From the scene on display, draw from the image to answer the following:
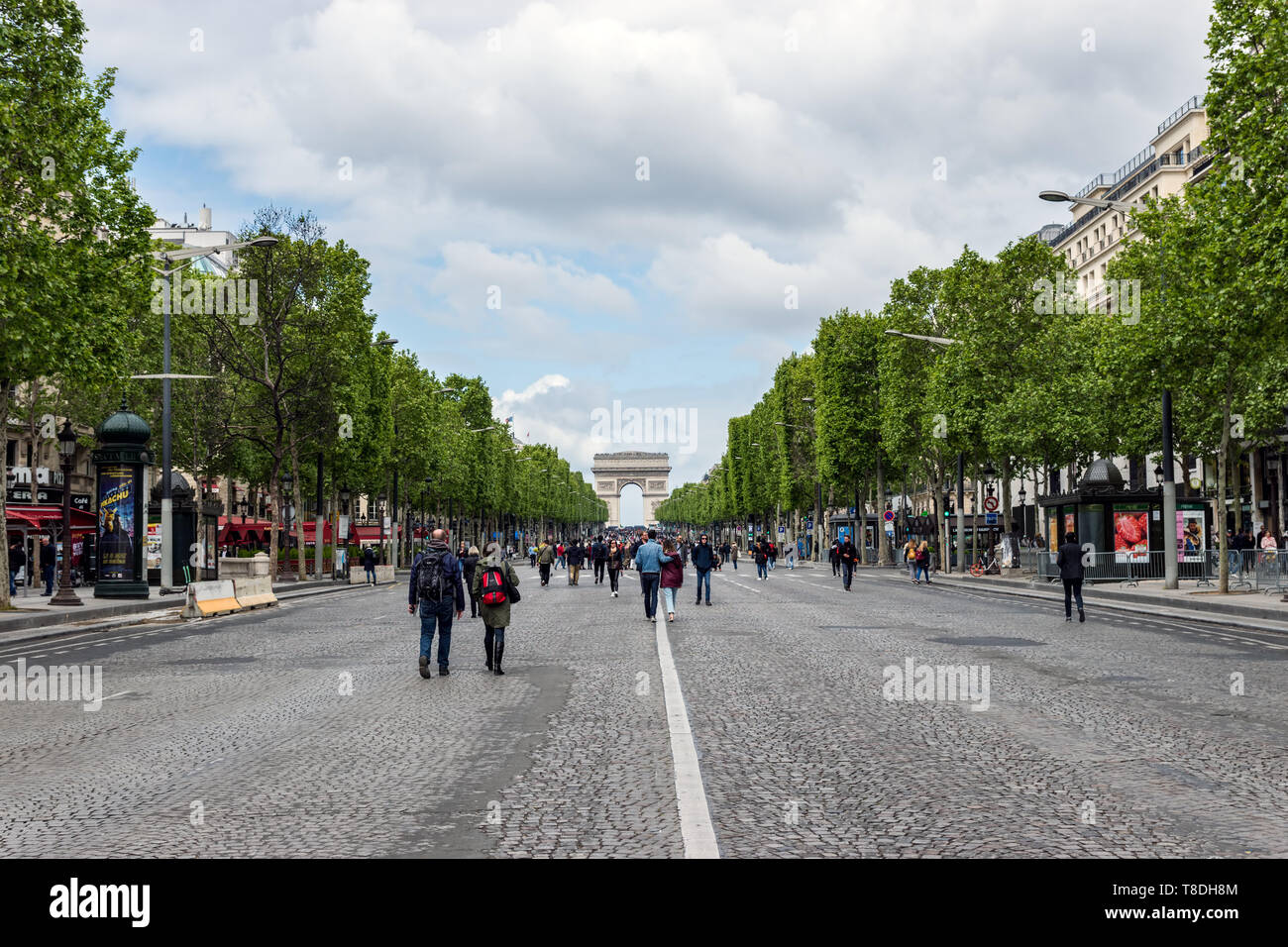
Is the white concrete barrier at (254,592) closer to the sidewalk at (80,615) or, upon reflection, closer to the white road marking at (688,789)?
the sidewalk at (80,615)

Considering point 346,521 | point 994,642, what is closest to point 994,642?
point 994,642

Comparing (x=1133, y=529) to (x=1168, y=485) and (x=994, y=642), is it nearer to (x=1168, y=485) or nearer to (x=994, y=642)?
(x=1168, y=485)

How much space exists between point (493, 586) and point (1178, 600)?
19.3 metres

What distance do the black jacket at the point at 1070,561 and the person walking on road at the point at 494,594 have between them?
42.4 feet

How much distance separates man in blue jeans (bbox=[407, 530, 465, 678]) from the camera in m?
14.1

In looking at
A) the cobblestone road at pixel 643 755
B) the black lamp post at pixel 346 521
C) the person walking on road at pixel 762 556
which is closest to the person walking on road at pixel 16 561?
the black lamp post at pixel 346 521

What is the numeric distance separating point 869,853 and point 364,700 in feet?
23.8

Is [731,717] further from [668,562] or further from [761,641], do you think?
A: [668,562]

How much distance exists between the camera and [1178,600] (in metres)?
28.1

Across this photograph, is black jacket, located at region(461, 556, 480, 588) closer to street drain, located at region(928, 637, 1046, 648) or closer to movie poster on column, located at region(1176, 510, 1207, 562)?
street drain, located at region(928, 637, 1046, 648)

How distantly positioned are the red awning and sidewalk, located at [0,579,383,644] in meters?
8.56


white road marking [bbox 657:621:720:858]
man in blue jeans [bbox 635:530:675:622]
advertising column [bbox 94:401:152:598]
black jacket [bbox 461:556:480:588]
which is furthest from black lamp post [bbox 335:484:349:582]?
white road marking [bbox 657:621:720:858]
